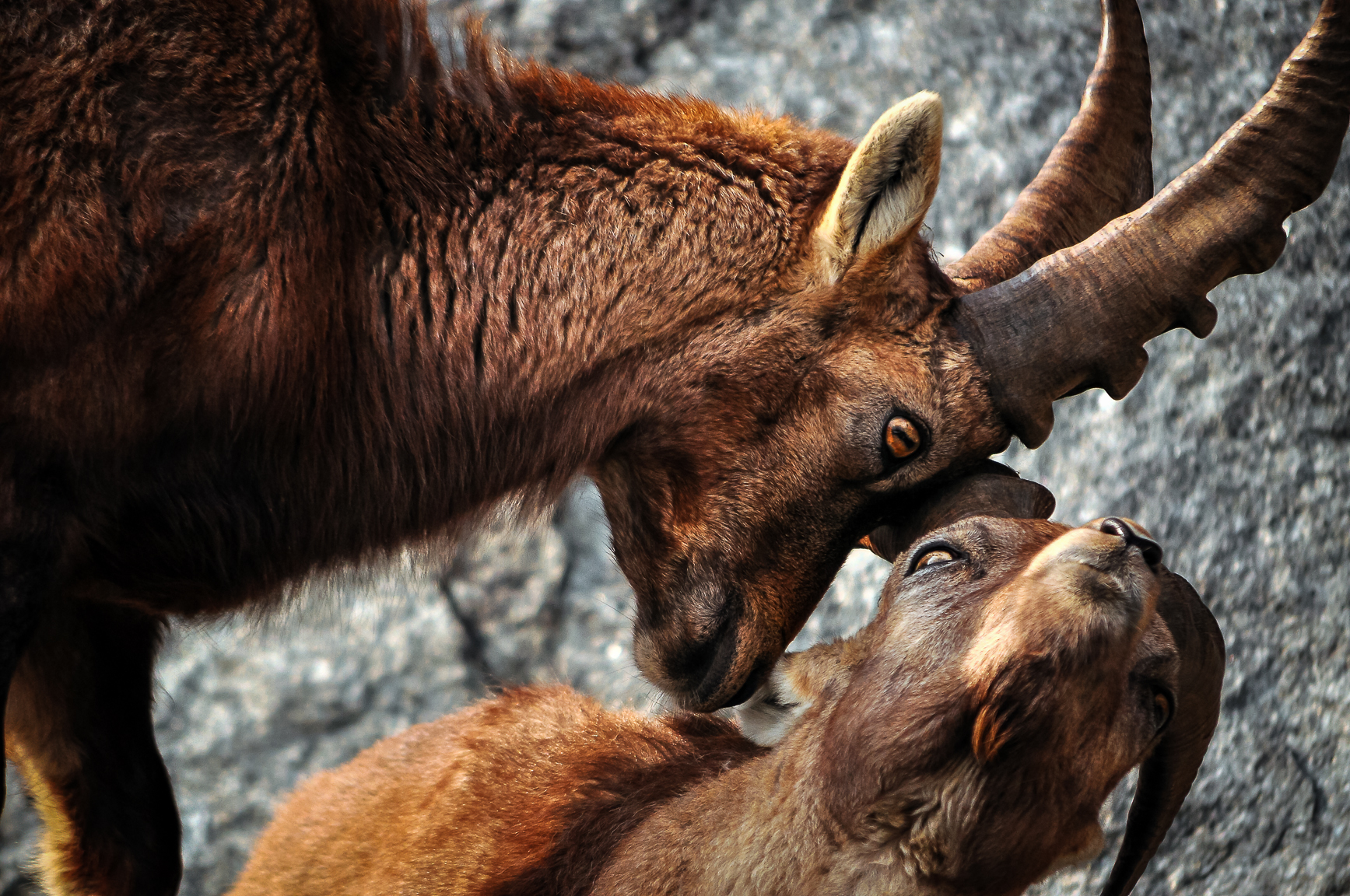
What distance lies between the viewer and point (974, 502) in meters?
3.04

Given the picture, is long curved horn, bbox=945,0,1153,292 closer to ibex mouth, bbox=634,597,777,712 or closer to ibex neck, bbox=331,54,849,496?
ibex neck, bbox=331,54,849,496

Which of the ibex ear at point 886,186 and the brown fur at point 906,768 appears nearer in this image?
the brown fur at point 906,768

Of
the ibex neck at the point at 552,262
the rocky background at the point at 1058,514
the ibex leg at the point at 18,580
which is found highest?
the ibex neck at the point at 552,262

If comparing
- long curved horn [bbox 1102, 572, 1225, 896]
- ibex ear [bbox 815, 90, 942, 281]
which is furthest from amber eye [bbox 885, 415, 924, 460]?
long curved horn [bbox 1102, 572, 1225, 896]

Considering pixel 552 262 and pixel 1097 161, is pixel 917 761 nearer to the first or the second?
pixel 552 262

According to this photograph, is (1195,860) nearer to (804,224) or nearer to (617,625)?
(617,625)

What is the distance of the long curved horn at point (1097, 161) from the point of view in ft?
11.7

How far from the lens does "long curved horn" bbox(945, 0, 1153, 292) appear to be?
3.55 metres

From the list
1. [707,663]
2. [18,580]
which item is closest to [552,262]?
[707,663]

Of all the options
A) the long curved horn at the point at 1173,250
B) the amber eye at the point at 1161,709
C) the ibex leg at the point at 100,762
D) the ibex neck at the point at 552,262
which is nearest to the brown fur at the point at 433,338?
the ibex neck at the point at 552,262

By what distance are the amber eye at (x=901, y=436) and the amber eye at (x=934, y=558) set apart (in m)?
0.31

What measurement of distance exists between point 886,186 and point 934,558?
0.89 meters

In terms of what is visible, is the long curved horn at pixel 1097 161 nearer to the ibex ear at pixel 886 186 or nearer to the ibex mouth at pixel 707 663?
the ibex ear at pixel 886 186

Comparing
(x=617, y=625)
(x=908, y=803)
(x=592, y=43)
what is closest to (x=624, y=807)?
(x=908, y=803)
